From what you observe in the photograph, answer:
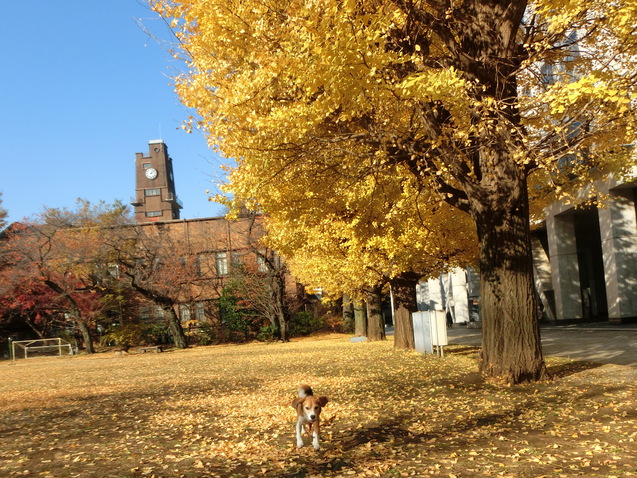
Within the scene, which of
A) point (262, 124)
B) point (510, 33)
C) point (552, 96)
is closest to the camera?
point (552, 96)

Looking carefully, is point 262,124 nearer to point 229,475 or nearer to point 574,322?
point 229,475

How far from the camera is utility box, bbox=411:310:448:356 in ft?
52.1

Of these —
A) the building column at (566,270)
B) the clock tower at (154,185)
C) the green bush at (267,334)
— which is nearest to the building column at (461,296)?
the building column at (566,270)

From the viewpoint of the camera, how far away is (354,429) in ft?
22.9

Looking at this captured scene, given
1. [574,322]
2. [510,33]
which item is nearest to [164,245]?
[574,322]

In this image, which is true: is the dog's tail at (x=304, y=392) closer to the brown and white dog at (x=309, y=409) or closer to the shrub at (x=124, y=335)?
the brown and white dog at (x=309, y=409)

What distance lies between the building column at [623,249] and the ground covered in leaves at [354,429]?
12.1 metres

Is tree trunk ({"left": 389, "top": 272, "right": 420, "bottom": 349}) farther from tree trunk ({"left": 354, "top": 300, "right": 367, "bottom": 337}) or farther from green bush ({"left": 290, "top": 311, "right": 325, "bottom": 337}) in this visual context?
green bush ({"left": 290, "top": 311, "right": 325, "bottom": 337})

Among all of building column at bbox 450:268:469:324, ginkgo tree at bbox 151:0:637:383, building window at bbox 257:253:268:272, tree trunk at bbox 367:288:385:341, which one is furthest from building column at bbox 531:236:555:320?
ginkgo tree at bbox 151:0:637:383

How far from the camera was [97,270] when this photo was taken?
118ft

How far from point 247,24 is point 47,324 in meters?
34.0

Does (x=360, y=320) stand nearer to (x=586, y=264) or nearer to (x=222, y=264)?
(x=222, y=264)

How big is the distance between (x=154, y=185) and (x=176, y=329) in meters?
60.1

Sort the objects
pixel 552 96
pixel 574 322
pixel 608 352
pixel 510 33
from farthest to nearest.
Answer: pixel 574 322, pixel 608 352, pixel 510 33, pixel 552 96
